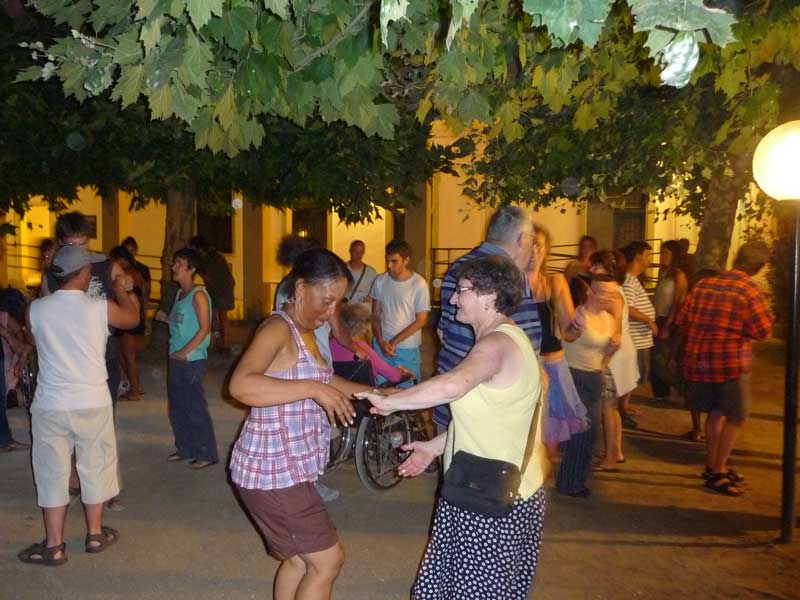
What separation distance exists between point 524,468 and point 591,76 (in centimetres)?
516

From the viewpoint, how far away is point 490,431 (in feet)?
11.3

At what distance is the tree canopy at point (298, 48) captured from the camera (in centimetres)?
237

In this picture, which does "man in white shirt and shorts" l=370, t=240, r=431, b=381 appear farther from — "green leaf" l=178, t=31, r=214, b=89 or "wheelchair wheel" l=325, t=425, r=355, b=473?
"green leaf" l=178, t=31, r=214, b=89

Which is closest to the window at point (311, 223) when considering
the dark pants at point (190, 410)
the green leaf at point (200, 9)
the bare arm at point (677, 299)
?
the bare arm at point (677, 299)

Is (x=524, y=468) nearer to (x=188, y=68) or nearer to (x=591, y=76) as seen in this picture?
(x=188, y=68)

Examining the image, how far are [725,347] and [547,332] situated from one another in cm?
187

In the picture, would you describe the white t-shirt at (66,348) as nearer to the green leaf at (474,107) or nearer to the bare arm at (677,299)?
the green leaf at (474,107)

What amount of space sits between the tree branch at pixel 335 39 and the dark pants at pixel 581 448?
349cm

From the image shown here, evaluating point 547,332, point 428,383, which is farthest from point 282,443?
point 547,332

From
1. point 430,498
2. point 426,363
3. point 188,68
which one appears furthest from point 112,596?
point 426,363

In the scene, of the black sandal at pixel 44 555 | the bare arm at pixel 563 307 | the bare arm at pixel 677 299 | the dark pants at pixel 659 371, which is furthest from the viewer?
the dark pants at pixel 659 371

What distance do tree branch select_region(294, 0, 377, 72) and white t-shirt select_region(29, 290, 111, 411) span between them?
75.3 inches

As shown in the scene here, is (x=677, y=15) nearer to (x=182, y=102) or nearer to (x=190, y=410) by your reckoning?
(x=182, y=102)

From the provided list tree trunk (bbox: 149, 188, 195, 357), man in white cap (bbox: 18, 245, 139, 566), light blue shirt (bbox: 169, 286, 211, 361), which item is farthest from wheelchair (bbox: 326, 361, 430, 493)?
tree trunk (bbox: 149, 188, 195, 357)
